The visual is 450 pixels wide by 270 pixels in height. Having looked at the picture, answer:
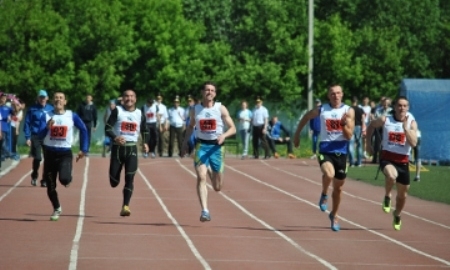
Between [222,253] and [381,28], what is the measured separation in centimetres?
5984

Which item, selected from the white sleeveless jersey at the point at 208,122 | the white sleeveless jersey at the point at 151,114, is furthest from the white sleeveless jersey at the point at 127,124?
the white sleeveless jersey at the point at 151,114

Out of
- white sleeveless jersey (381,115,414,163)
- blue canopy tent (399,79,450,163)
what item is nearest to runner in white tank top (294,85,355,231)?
white sleeveless jersey (381,115,414,163)

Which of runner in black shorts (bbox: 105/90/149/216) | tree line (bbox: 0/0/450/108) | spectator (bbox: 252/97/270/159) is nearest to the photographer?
runner in black shorts (bbox: 105/90/149/216)

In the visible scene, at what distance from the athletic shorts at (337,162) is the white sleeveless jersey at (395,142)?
0.64 meters

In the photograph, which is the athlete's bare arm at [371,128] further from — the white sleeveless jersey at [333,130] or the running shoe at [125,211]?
the running shoe at [125,211]

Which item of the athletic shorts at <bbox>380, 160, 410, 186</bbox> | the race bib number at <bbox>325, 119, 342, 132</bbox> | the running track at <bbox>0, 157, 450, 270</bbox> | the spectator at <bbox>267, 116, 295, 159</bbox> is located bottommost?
the running track at <bbox>0, 157, 450, 270</bbox>

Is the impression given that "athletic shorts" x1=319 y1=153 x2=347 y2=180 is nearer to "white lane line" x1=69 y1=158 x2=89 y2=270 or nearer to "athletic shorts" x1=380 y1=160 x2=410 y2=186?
"athletic shorts" x1=380 y1=160 x2=410 y2=186

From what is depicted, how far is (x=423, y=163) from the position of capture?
39.5 metres

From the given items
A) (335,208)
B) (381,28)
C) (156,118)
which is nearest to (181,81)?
(381,28)

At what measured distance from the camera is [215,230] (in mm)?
18531

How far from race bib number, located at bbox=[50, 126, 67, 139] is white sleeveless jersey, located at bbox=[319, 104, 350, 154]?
3.74m

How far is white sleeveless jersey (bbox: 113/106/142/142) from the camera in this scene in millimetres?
20219

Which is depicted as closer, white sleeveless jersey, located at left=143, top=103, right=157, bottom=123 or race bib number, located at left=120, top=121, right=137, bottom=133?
race bib number, located at left=120, top=121, right=137, bottom=133

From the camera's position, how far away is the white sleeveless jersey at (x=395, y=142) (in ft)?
61.6
